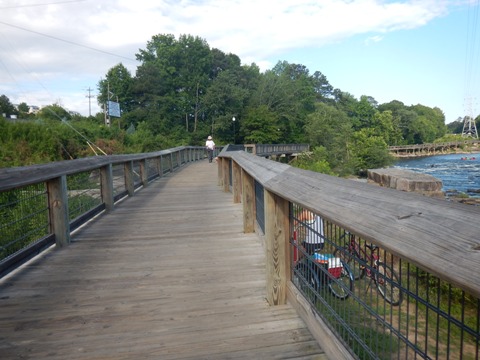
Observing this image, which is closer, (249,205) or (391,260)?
(391,260)

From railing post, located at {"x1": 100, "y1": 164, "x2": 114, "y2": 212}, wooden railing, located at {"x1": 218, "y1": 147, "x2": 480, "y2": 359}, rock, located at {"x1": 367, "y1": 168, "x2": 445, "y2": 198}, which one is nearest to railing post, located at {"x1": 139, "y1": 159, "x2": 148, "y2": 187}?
railing post, located at {"x1": 100, "y1": 164, "x2": 114, "y2": 212}

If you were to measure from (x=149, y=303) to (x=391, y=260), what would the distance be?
221 centimetres

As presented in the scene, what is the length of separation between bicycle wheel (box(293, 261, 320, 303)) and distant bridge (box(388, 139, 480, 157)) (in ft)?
335

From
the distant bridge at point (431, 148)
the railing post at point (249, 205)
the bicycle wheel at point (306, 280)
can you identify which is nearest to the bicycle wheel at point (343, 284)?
the bicycle wheel at point (306, 280)

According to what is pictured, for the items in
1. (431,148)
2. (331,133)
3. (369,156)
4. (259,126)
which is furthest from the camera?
(431,148)

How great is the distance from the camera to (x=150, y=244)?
5.21 metres

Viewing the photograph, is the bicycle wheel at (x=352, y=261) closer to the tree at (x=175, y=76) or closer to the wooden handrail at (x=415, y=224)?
the wooden handrail at (x=415, y=224)

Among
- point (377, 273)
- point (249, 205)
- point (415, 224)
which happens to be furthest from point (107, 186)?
point (415, 224)

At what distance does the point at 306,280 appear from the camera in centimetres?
281

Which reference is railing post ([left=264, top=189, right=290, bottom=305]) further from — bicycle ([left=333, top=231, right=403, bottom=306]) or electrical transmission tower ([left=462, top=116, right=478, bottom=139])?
electrical transmission tower ([left=462, top=116, right=478, bottom=139])

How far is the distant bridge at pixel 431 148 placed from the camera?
3981 inches

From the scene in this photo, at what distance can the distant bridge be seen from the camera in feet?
332

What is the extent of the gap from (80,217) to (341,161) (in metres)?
54.3

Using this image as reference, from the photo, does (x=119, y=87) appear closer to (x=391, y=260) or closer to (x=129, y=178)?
(x=129, y=178)
